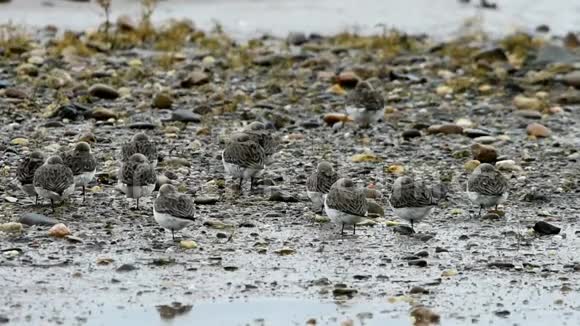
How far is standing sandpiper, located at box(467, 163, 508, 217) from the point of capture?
1452 cm

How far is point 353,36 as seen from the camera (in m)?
25.7

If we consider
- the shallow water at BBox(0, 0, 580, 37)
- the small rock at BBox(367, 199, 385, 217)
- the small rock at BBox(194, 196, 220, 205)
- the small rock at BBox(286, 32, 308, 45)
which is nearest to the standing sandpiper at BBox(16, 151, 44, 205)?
the small rock at BBox(194, 196, 220, 205)

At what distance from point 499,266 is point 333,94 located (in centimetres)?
A: 875

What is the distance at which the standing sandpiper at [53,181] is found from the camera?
14.0 meters

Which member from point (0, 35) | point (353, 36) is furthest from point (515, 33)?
point (0, 35)

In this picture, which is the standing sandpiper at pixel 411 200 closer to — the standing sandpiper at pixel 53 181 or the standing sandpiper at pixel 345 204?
the standing sandpiper at pixel 345 204

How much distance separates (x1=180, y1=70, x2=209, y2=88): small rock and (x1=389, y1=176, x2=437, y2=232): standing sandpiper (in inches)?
301

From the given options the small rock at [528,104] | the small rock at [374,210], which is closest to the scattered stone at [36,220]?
the small rock at [374,210]

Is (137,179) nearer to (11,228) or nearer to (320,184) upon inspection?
(11,228)

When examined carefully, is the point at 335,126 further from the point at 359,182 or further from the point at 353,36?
the point at 353,36

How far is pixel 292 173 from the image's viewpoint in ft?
54.4

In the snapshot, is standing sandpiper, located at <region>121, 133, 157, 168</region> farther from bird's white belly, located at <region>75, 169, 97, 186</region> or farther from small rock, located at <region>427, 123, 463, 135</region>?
small rock, located at <region>427, 123, 463, 135</region>

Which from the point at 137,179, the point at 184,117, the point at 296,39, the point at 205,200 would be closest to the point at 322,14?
the point at 296,39

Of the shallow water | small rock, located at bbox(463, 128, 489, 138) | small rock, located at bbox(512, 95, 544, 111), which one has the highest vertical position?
the shallow water
